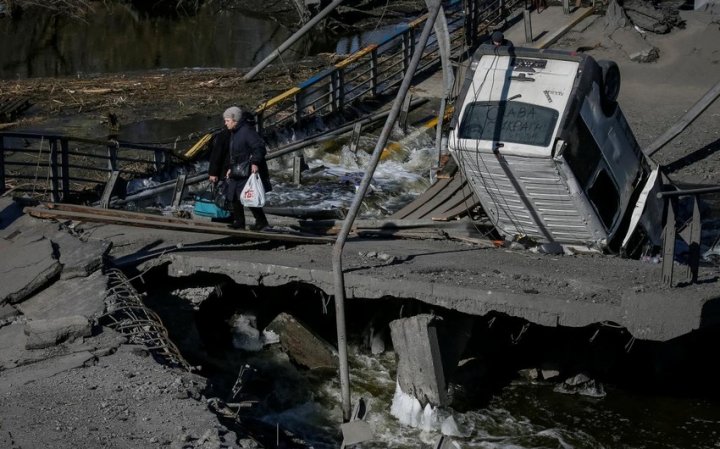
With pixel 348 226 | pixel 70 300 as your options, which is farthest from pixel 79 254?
pixel 348 226

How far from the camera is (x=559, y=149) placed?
12.8m

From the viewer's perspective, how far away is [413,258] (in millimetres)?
13070

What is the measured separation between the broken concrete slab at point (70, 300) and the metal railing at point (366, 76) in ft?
27.8

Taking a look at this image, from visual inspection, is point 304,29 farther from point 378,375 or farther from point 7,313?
point 7,313

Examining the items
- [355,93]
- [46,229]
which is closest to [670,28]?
[355,93]

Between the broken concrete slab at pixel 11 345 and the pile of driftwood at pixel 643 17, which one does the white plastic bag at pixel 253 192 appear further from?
the pile of driftwood at pixel 643 17

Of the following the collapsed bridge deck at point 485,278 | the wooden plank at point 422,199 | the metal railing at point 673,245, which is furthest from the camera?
the wooden plank at point 422,199

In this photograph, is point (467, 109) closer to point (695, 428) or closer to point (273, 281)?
point (273, 281)

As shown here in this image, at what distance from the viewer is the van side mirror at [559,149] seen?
12.8 metres

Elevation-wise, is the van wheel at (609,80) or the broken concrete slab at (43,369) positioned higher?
the van wheel at (609,80)

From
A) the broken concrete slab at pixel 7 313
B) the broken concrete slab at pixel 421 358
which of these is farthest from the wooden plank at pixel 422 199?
the broken concrete slab at pixel 7 313

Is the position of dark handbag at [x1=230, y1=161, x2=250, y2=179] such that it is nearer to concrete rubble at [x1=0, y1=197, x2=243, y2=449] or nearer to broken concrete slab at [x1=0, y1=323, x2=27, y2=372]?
concrete rubble at [x1=0, y1=197, x2=243, y2=449]

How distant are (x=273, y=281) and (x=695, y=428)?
5135 mm

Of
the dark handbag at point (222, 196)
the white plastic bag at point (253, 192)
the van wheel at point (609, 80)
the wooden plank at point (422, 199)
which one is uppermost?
the van wheel at point (609, 80)
